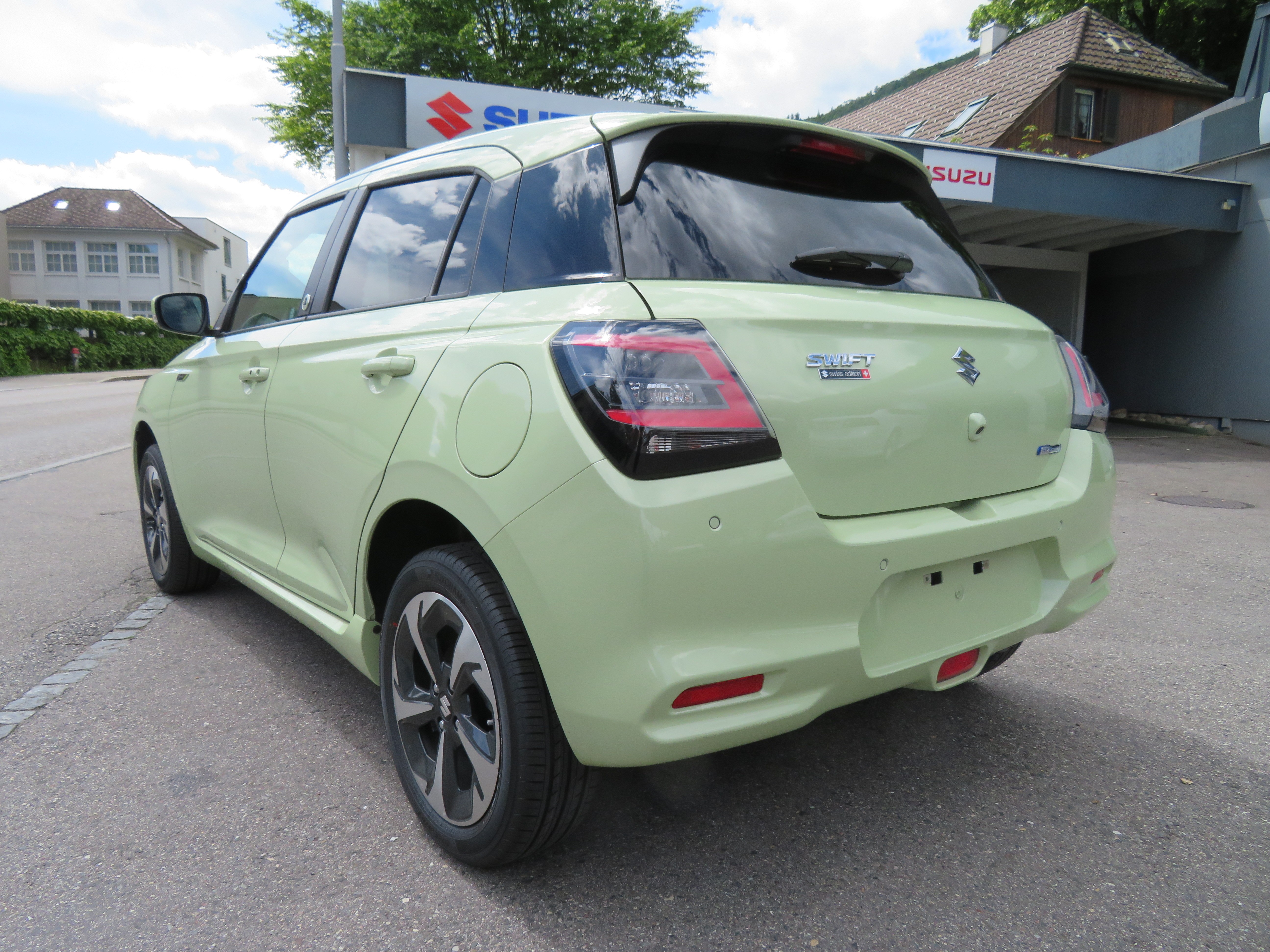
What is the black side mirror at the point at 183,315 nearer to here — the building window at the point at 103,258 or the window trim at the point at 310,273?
the window trim at the point at 310,273

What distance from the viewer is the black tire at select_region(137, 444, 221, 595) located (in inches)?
157

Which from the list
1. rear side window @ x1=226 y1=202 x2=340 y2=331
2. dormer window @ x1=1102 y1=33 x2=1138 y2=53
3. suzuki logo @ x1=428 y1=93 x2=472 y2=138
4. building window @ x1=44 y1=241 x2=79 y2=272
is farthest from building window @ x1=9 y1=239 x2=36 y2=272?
rear side window @ x1=226 y1=202 x2=340 y2=331

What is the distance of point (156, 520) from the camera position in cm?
426

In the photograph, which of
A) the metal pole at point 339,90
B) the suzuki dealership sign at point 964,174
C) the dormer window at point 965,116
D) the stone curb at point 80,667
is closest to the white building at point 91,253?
the metal pole at point 339,90

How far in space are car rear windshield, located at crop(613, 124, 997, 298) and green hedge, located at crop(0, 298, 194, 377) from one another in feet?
83.0

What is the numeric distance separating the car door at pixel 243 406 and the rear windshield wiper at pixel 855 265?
1673 mm

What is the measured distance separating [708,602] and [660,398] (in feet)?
1.27

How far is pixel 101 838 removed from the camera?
2217 millimetres

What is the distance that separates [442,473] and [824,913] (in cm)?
124

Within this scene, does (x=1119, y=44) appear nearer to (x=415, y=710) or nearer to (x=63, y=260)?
(x=415, y=710)

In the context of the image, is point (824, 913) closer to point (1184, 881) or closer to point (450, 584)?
point (1184, 881)

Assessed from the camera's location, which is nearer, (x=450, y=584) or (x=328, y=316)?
(x=450, y=584)

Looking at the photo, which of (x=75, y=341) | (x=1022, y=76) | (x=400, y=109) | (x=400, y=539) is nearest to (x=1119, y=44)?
(x=1022, y=76)

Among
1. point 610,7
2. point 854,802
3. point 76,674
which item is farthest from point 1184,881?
point 610,7
